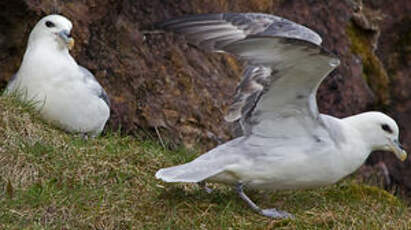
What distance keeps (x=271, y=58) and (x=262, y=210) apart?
921 mm

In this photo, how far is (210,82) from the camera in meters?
7.19

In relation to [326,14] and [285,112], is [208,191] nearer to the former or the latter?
[285,112]

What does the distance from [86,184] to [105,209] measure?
1.31ft

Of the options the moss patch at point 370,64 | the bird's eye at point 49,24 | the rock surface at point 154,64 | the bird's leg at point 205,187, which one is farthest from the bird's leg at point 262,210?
the moss patch at point 370,64

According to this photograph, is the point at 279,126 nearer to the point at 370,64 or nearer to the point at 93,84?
the point at 93,84

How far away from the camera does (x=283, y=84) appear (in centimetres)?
479

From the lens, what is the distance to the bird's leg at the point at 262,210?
15.3ft

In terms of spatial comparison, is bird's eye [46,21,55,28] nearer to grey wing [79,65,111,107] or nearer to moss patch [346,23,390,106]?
grey wing [79,65,111,107]

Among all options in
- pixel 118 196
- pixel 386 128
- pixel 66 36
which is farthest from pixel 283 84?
pixel 66 36

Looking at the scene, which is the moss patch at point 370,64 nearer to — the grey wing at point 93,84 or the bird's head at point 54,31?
the grey wing at point 93,84

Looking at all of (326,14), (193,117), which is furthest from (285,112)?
(326,14)

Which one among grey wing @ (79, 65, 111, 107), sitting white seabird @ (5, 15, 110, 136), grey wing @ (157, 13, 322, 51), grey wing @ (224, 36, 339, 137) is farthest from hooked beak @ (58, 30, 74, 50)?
grey wing @ (224, 36, 339, 137)

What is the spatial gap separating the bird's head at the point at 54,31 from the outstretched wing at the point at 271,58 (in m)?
1.39

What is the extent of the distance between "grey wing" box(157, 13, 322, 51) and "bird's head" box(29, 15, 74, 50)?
4.26 feet
